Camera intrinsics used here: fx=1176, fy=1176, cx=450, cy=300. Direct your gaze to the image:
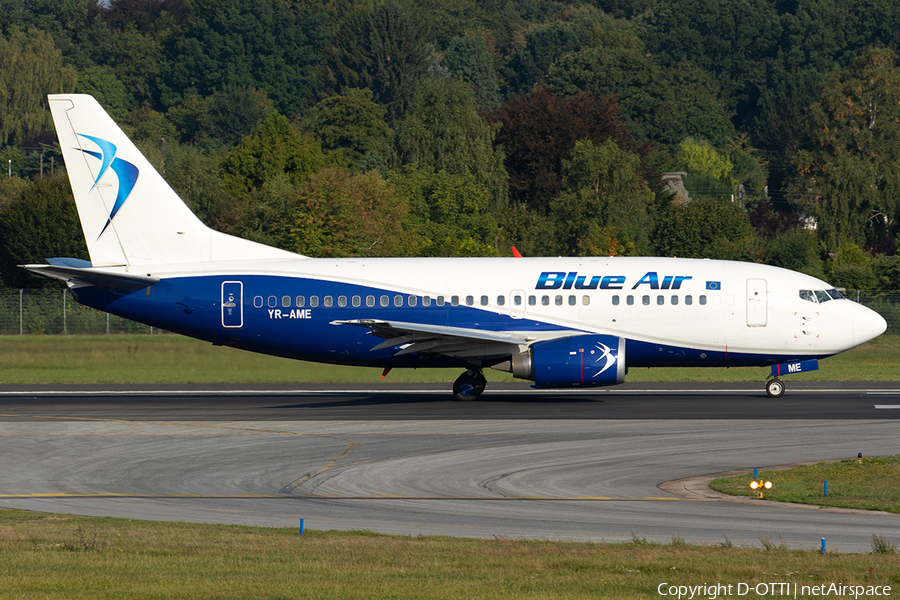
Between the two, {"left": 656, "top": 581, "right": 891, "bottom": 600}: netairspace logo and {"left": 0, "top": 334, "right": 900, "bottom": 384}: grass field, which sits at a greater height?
{"left": 0, "top": 334, "right": 900, "bottom": 384}: grass field

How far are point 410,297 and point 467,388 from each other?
3471mm

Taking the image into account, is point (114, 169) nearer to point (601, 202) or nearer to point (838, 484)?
point (838, 484)

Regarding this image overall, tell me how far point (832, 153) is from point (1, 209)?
9210cm

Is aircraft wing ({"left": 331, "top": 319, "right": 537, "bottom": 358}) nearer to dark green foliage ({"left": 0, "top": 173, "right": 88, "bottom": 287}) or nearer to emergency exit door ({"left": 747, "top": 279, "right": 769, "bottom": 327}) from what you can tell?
emergency exit door ({"left": 747, "top": 279, "right": 769, "bottom": 327})

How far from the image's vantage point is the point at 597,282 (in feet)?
120

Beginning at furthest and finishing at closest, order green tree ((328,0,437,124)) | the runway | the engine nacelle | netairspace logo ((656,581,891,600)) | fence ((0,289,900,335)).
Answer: green tree ((328,0,437,124))
fence ((0,289,900,335))
the engine nacelle
the runway
netairspace logo ((656,581,891,600))

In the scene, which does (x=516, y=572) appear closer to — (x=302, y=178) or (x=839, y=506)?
(x=839, y=506)

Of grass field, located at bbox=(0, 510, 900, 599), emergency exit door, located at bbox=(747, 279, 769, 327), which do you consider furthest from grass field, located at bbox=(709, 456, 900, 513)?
emergency exit door, located at bbox=(747, 279, 769, 327)

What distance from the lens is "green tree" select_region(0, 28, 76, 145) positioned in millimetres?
157250

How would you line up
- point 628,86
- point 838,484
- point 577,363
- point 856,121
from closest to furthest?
point 838,484
point 577,363
point 856,121
point 628,86

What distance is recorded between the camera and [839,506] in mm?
19984

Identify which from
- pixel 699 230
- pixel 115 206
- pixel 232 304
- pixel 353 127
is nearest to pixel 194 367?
pixel 232 304

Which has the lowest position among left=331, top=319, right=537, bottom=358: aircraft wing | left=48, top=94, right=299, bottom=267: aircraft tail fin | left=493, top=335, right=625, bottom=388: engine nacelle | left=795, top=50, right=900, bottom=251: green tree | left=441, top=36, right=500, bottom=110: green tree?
left=493, top=335, right=625, bottom=388: engine nacelle

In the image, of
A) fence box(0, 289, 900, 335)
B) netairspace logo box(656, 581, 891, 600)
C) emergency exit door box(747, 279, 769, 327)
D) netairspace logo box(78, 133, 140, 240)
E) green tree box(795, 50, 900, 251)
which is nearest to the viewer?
netairspace logo box(656, 581, 891, 600)
